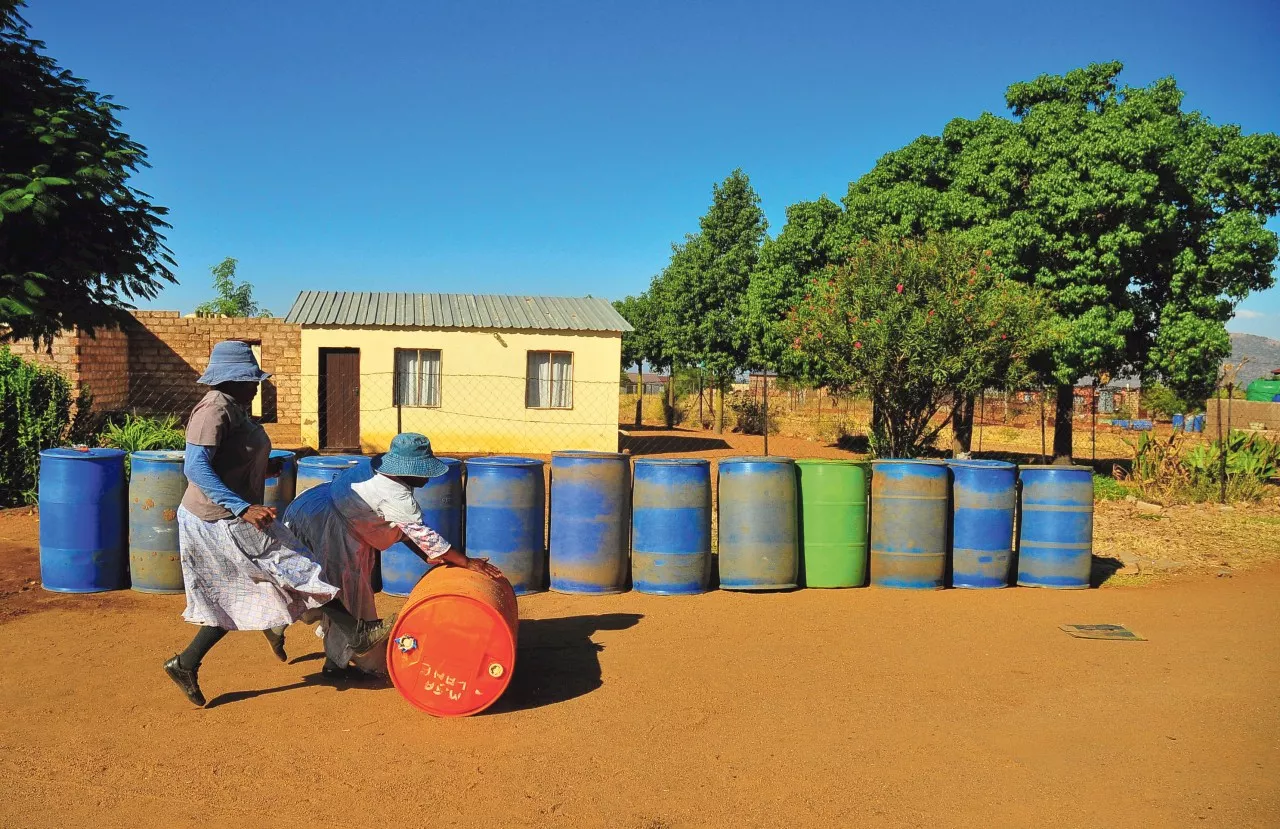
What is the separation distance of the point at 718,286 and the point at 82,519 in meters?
21.7

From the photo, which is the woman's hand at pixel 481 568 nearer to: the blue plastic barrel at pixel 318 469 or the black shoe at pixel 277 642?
the black shoe at pixel 277 642

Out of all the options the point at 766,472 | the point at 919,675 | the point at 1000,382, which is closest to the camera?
the point at 919,675

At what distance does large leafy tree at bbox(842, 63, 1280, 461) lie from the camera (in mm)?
15195

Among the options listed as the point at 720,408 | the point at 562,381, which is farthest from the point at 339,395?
the point at 720,408

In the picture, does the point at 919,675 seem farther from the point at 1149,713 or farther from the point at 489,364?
the point at 489,364

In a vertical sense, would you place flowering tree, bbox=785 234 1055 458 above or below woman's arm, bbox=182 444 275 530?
above

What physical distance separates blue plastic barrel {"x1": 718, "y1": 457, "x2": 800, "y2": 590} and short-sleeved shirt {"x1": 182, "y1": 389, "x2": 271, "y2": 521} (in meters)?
3.61

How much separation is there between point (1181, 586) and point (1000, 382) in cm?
426

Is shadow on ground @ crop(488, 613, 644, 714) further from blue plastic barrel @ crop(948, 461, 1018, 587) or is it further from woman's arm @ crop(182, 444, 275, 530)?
blue plastic barrel @ crop(948, 461, 1018, 587)

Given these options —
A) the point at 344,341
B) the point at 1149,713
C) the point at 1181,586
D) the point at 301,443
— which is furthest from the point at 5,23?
the point at 1181,586

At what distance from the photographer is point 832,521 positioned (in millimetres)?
7219

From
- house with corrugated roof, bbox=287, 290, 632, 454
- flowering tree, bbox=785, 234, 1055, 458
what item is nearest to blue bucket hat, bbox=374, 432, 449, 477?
flowering tree, bbox=785, 234, 1055, 458

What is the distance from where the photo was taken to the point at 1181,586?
7.97 metres

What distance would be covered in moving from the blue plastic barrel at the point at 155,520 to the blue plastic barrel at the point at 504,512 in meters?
2.03
